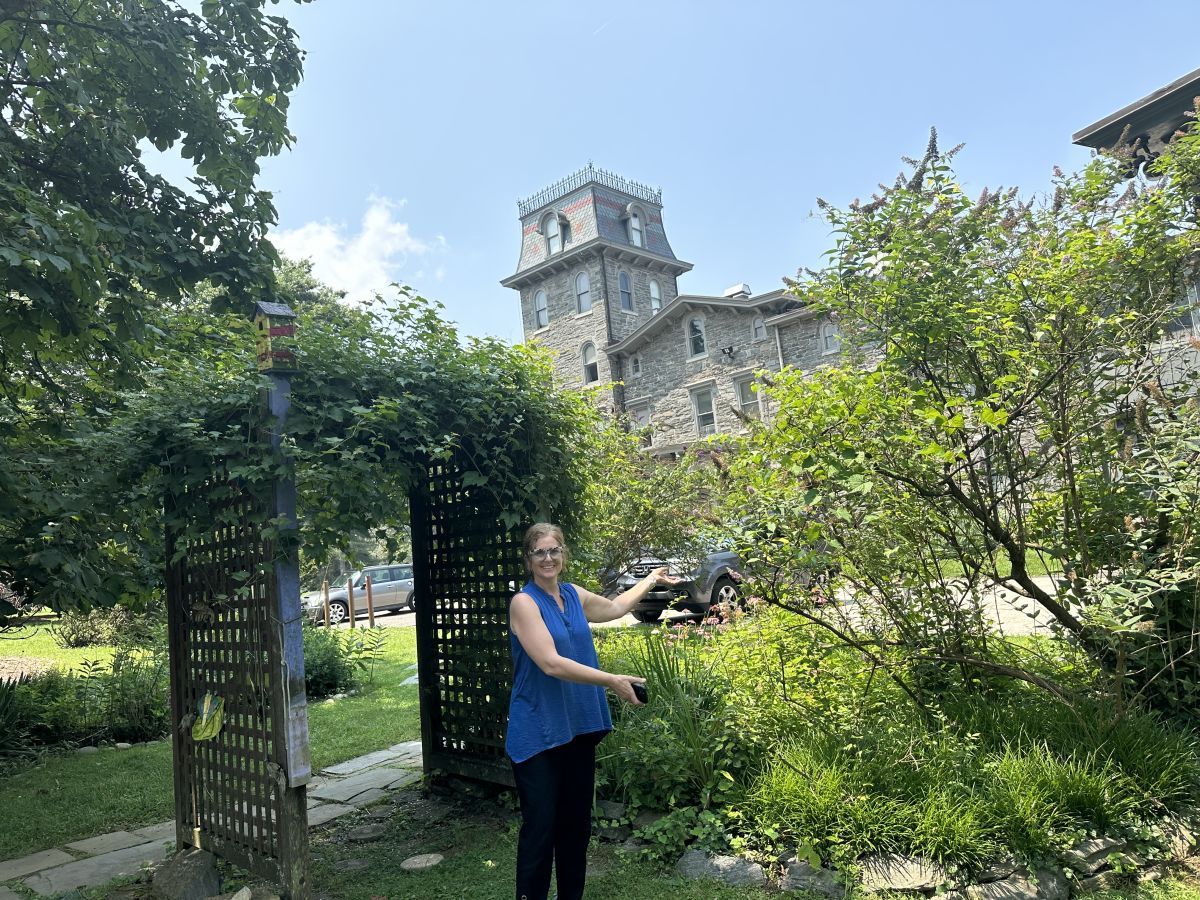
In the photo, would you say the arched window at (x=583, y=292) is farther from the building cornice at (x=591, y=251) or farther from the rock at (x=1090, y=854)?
the rock at (x=1090, y=854)

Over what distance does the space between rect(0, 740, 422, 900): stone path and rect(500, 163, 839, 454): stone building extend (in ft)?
64.3

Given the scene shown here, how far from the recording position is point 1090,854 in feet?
10.8

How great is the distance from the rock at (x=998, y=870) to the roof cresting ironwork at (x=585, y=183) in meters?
30.2

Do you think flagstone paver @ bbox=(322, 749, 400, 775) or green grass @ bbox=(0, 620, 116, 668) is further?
green grass @ bbox=(0, 620, 116, 668)

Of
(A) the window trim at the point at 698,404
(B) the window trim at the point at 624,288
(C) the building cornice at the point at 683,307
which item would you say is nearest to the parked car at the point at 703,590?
(C) the building cornice at the point at 683,307

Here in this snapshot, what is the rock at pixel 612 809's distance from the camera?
417 centimetres

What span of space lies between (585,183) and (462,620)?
93.0 ft

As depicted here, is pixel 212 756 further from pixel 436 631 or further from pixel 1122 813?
pixel 1122 813

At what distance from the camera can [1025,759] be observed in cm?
359

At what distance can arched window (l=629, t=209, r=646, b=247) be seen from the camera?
31.5 m

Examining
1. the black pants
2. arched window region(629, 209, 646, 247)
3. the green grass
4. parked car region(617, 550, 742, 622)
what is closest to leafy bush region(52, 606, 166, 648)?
the green grass

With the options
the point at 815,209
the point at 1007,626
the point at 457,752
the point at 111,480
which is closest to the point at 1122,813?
the point at 815,209

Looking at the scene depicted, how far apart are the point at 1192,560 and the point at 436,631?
420 cm

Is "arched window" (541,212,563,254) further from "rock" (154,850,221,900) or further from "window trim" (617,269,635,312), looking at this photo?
"rock" (154,850,221,900)
